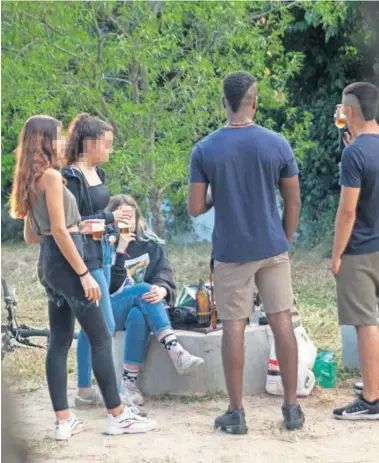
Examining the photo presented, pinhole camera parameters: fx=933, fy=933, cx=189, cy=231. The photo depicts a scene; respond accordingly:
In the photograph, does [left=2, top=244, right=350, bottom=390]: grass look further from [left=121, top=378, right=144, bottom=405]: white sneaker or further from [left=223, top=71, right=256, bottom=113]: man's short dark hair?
[left=223, top=71, right=256, bottom=113]: man's short dark hair

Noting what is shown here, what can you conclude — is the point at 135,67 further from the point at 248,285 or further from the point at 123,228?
the point at 248,285

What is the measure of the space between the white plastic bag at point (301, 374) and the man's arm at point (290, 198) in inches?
38.7

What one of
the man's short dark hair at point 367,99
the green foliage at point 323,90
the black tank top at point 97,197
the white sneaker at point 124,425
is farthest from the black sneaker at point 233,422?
the green foliage at point 323,90

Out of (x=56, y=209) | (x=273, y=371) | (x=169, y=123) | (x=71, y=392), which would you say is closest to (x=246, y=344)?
(x=273, y=371)

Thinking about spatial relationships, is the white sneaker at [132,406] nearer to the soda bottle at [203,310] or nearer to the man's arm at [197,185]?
the soda bottle at [203,310]

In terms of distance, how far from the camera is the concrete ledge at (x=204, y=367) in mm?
5652

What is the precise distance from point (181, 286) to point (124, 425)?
6024 millimetres

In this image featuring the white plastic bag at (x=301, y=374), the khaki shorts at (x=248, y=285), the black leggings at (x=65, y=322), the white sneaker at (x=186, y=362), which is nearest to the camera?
the black leggings at (x=65, y=322)

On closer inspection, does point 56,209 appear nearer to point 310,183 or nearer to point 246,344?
point 246,344

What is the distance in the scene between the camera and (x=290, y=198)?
489cm

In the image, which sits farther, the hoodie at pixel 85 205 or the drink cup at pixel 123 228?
the drink cup at pixel 123 228

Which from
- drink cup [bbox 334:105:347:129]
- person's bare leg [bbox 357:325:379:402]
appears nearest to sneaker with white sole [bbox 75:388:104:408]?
person's bare leg [bbox 357:325:379:402]

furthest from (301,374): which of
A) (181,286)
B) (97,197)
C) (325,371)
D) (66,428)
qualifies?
(181,286)

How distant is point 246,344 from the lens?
18.7ft
